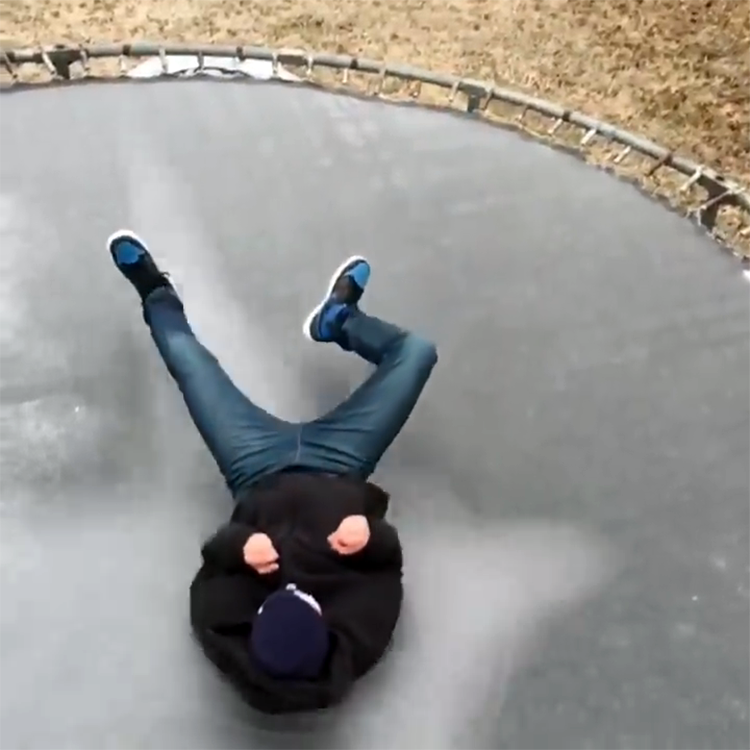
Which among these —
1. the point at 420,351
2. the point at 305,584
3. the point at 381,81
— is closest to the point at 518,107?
the point at 381,81

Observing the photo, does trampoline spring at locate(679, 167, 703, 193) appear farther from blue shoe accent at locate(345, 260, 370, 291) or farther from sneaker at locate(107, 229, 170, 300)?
sneaker at locate(107, 229, 170, 300)

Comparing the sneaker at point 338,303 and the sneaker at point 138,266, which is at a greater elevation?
the sneaker at point 138,266

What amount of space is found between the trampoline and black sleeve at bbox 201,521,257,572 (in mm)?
52

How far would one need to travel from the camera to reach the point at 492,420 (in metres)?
0.98

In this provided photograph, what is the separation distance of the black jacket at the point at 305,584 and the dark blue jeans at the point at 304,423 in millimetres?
38

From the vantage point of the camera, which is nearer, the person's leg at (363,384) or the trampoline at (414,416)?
the trampoline at (414,416)

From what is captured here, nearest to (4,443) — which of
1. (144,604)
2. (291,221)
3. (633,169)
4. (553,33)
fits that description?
(144,604)

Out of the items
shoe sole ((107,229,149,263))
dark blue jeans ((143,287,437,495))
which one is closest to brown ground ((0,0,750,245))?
shoe sole ((107,229,149,263))

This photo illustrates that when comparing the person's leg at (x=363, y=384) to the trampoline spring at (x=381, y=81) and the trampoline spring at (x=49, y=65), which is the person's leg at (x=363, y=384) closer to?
the trampoline spring at (x=381, y=81)

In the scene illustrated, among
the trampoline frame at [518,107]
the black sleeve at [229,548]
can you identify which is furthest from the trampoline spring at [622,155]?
the black sleeve at [229,548]

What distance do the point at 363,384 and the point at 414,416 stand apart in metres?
0.06

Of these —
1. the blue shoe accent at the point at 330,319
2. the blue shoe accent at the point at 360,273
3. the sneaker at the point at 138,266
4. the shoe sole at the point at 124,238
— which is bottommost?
the blue shoe accent at the point at 330,319

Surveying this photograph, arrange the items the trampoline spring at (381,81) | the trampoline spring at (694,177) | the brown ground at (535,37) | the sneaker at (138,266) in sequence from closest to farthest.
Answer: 1. the sneaker at (138,266)
2. the trampoline spring at (694,177)
3. the trampoline spring at (381,81)
4. the brown ground at (535,37)

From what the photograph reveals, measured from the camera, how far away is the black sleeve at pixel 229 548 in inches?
32.0
